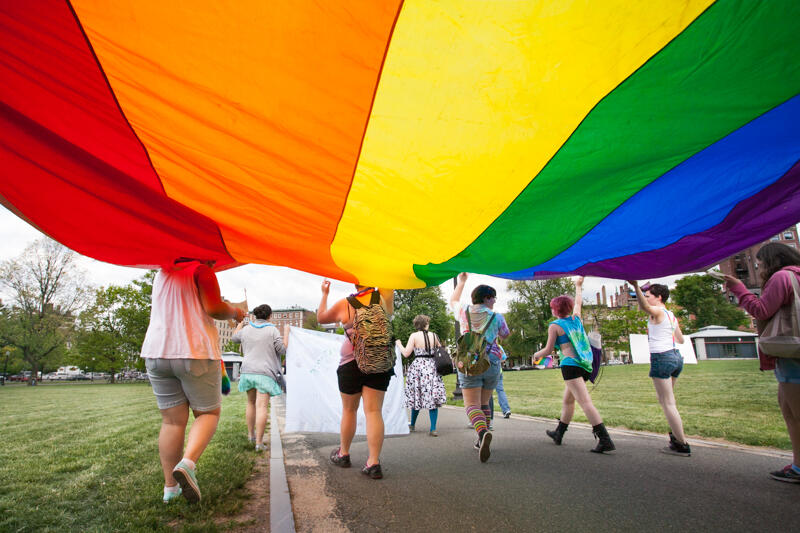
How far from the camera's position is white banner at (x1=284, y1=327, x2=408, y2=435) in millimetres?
6414

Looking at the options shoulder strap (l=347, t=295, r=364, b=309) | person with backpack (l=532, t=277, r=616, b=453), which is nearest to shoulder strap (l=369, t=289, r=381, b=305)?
shoulder strap (l=347, t=295, r=364, b=309)

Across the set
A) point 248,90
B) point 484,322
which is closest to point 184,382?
point 248,90

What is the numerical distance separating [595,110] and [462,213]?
3.58 ft

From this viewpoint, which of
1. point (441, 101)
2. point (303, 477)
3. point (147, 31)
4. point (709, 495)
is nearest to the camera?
point (147, 31)

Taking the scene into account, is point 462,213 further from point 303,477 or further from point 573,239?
point 303,477

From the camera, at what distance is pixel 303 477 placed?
416 centimetres

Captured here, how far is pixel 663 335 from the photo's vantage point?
4.87m

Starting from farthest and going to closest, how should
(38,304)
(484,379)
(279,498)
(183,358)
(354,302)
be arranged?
(38,304) → (484,379) → (354,302) → (279,498) → (183,358)

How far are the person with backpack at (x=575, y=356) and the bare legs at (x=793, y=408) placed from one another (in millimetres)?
1597

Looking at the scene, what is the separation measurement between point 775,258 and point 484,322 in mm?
2757

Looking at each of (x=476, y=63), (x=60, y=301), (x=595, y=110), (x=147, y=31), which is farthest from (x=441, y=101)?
(x=60, y=301)

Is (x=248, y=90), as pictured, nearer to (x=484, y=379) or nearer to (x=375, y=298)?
(x=375, y=298)

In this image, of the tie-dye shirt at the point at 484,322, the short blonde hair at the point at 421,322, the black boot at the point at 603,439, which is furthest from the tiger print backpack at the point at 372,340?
the short blonde hair at the point at 421,322

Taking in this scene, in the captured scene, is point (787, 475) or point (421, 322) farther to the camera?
point (421, 322)
